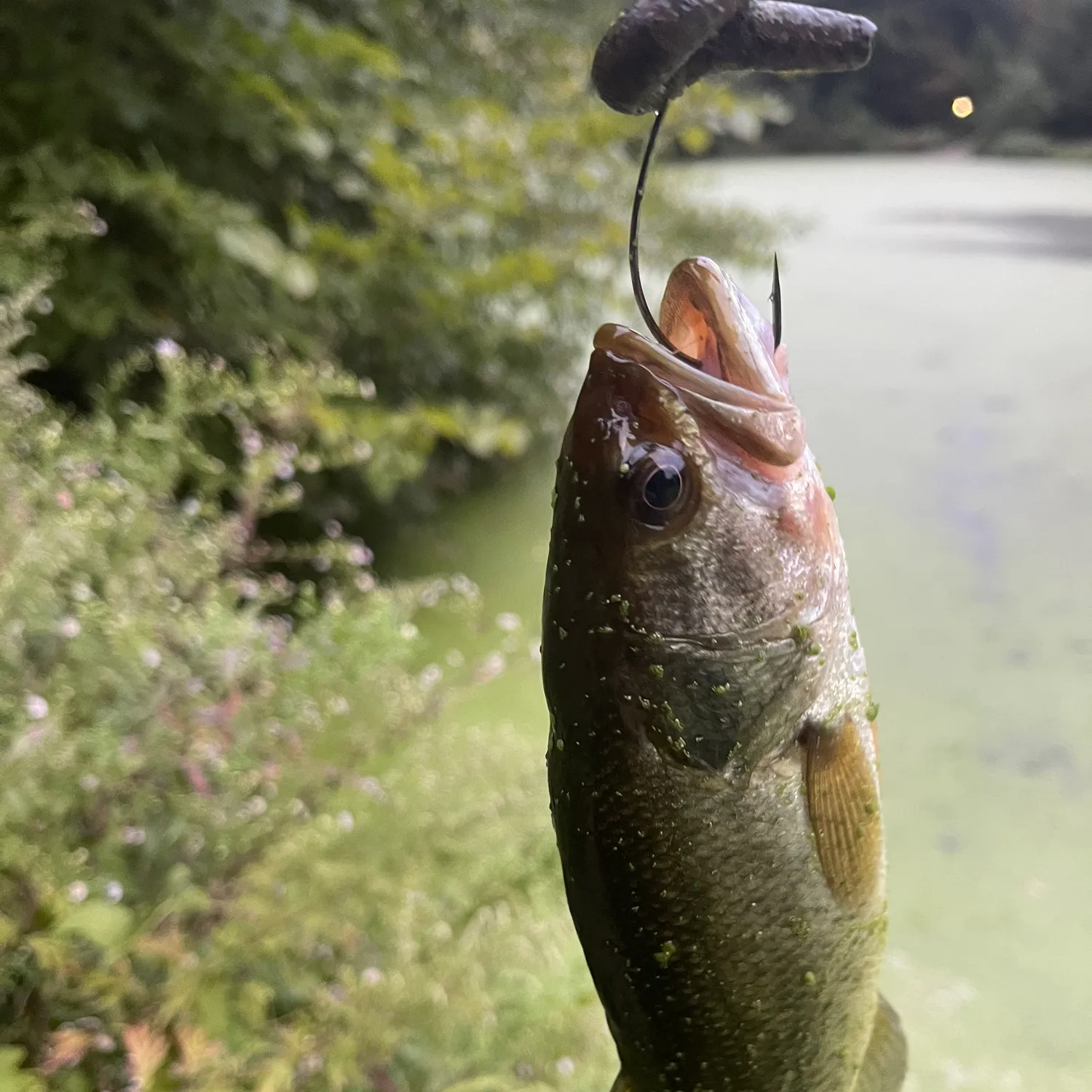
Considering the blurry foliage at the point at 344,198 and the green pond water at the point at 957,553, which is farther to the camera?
the blurry foliage at the point at 344,198

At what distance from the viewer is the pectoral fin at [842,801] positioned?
47 centimetres

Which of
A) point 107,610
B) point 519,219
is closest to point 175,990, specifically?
point 107,610

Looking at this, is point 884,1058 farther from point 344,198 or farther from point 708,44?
point 344,198

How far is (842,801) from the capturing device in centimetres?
47

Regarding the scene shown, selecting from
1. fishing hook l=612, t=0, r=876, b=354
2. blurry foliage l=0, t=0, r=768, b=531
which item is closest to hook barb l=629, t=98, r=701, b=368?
fishing hook l=612, t=0, r=876, b=354

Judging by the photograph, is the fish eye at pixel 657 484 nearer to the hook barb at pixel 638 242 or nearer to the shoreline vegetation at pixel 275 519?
the hook barb at pixel 638 242

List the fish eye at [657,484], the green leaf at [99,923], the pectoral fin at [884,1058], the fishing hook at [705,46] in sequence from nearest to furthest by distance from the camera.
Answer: the fishing hook at [705,46] < the fish eye at [657,484] < the pectoral fin at [884,1058] < the green leaf at [99,923]

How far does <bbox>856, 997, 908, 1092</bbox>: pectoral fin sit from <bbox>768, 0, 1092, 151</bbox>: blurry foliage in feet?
3.10

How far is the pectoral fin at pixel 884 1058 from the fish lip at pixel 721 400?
1.31ft

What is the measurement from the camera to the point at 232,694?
1.07 meters

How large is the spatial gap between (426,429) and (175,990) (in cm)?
118

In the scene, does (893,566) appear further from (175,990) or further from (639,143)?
(175,990)

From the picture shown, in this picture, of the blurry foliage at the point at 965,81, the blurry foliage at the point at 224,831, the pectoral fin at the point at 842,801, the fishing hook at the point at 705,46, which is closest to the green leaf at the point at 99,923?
the blurry foliage at the point at 224,831

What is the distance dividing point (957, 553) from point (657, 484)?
1962 millimetres
